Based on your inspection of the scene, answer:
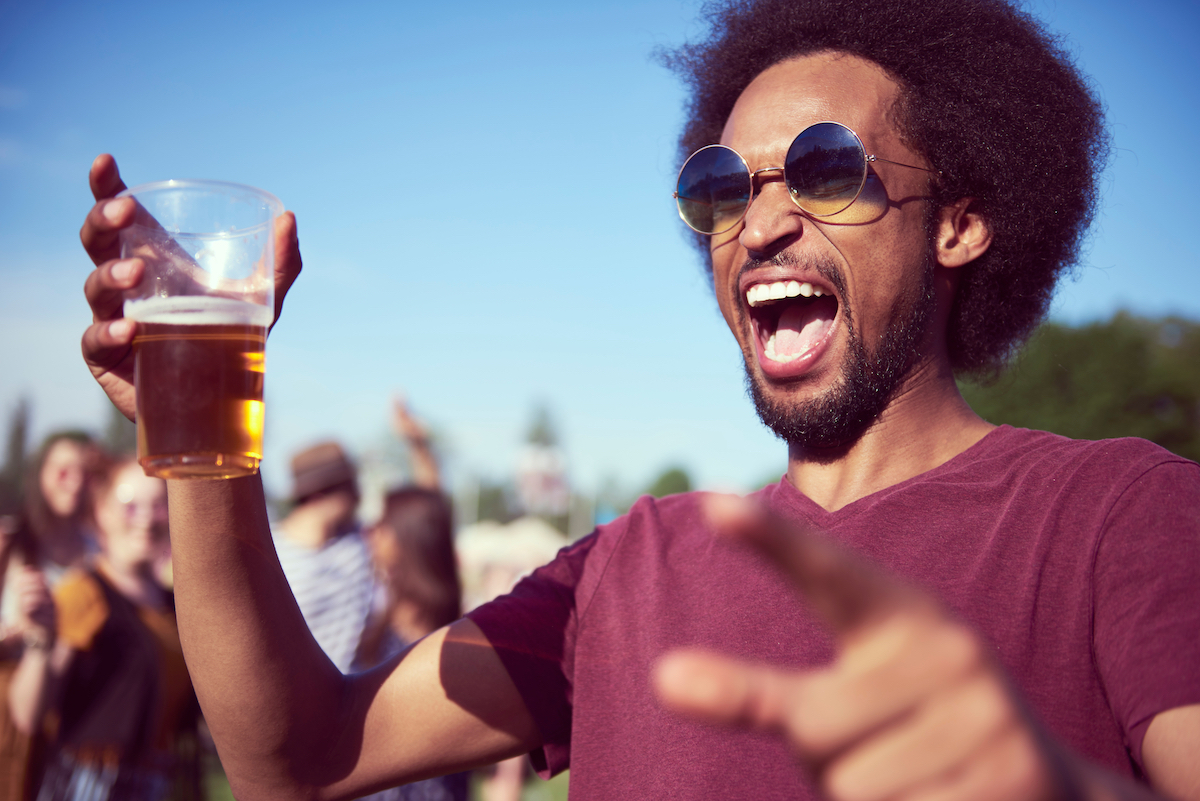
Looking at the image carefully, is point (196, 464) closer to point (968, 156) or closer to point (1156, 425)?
point (968, 156)

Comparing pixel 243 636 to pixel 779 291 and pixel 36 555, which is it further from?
pixel 36 555

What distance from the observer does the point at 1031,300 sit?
268 centimetres

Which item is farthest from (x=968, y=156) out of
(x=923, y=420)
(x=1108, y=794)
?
(x=1108, y=794)

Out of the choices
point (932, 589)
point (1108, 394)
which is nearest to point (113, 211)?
point (932, 589)

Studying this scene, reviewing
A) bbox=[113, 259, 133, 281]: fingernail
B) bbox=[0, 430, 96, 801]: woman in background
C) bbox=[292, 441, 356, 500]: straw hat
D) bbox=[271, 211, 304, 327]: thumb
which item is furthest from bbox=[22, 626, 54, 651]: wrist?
bbox=[113, 259, 133, 281]: fingernail

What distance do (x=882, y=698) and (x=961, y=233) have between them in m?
1.95

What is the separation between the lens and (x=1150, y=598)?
1294mm

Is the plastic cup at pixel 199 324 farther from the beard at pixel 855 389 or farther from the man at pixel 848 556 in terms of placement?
the beard at pixel 855 389

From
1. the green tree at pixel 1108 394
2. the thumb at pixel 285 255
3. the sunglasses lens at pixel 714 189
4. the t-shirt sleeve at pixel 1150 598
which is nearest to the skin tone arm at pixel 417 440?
the sunglasses lens at pixel 714 189

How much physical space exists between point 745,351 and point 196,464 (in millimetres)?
1409

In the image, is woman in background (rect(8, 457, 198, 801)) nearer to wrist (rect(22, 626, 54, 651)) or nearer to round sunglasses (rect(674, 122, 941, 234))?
wrist (rect(22, 626, 54, 651))

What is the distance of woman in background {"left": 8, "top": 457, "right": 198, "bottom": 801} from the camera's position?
456 cm

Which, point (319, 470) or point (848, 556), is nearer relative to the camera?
point (848, 556)

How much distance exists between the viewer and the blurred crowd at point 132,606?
456cm
